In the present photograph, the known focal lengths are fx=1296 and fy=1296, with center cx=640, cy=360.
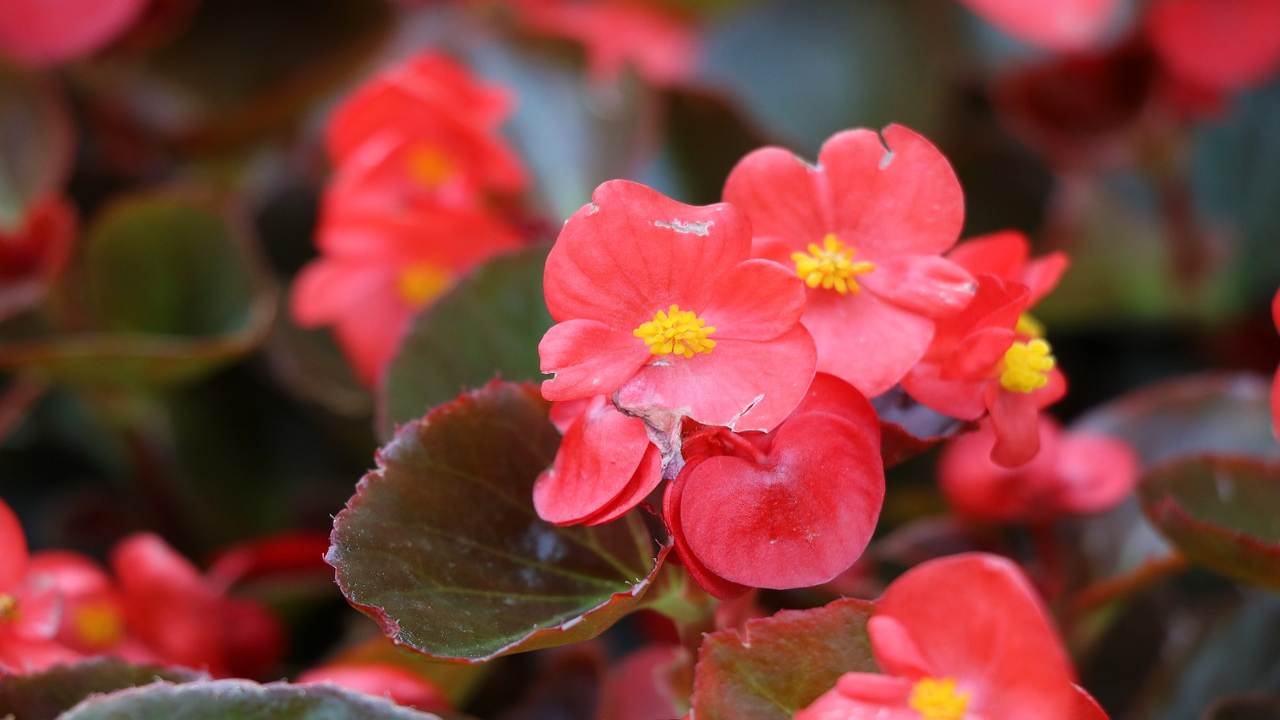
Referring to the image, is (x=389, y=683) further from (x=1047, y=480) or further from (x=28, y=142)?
(x=28, y=142)

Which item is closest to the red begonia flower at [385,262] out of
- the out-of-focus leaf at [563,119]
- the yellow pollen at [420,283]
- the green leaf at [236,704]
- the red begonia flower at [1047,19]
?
the yellow pollen at [420,283]

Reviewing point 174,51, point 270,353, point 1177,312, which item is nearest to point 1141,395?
point 1177,312

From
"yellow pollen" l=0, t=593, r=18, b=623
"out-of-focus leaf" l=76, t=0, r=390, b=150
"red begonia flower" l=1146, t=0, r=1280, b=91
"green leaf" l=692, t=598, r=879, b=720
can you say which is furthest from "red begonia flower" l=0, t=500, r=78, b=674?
"red begonia flower" l=1146, t=0, r=1280, b=91

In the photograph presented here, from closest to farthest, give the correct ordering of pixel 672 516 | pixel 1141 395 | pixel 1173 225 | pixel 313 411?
pixel 672 516 → pixel 1141 395 → pixel 313 411 → pixel 1173 225

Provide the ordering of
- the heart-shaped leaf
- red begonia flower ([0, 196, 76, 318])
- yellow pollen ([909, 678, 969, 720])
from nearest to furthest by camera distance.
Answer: yellow pollen ([909, 678, 969, 720]) → the heart-shaped leaf → red begonia flower ([0, 196, 76, 318])

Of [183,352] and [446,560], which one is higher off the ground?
[446,560]

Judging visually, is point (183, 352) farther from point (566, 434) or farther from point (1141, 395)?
point (1141, 395)

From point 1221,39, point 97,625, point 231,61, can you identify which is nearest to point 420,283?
point 97,625

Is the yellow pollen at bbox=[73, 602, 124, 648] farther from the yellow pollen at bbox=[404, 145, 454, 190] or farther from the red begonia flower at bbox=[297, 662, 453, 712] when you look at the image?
the yellow pollen at bbox=[404, 145, 454, 190]

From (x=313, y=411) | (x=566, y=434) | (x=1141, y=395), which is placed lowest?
(x=313, y=411)
